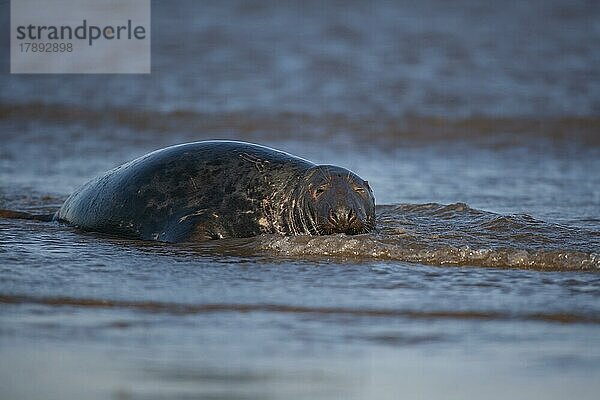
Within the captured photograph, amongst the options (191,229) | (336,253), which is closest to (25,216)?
(191,229)

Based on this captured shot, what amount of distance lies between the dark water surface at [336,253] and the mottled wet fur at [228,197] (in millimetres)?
157

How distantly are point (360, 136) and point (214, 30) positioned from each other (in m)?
5.75

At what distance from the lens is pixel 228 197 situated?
6789mm

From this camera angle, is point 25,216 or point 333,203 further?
point 25,216

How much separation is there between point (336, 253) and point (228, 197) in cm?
82

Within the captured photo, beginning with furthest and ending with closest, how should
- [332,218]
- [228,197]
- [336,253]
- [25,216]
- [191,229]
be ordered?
[25,216] < [228,197] < [191,229] < [332,218] < [336,253]

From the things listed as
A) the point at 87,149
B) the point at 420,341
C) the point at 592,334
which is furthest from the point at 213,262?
the point at 87,149

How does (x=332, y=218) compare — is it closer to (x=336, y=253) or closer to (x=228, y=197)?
(x=336, y=253)

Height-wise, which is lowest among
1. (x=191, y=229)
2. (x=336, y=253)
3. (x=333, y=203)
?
(x=336, y=253)

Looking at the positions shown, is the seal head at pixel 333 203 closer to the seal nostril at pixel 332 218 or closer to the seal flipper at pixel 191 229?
the seal nostril at pixel 332 218

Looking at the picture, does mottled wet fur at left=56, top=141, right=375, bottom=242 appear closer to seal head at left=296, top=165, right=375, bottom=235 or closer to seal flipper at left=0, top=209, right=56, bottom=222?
seal head at left=296, top=165, right=375, bottom=235

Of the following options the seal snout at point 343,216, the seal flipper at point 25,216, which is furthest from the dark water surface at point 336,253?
the seal flipper at point 25,216

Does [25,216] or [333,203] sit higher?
[333,203]

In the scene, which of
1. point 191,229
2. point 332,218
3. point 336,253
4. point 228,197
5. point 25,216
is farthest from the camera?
point 25,216
